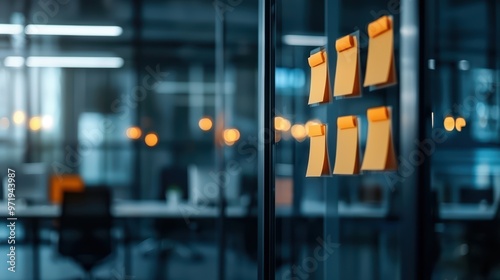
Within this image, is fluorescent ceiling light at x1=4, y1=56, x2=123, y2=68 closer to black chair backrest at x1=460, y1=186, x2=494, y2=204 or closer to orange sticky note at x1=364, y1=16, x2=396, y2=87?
black chair backrest at x1=460, y1=186, x2=494, y2=204

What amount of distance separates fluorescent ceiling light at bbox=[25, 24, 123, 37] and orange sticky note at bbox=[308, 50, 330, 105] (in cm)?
346

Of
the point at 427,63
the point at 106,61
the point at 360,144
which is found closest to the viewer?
the point at 427,63

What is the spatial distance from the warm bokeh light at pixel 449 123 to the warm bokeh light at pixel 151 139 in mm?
3739

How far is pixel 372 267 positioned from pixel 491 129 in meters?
2.63

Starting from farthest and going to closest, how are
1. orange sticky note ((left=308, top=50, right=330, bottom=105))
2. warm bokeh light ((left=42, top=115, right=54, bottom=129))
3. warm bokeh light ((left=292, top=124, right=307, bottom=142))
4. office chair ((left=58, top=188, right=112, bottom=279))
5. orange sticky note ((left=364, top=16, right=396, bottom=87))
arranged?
1. warm bokeh light ((left=42, top=115, right=54, bottom=129))
2. office chair ((left=58, top=188, right=112, bottom=279))
3. warm bokeh light ((left=292, top=124, right=307, bottom=142))
4. orange sticky note ((left=308, top=50, right=330, bottom=105))
5. orange sticky note ((left=364, top=16, right=396, bottom=87))

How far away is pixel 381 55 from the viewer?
4.93 ft

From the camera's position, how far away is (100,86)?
5.31 meters

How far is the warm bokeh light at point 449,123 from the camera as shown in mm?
1729

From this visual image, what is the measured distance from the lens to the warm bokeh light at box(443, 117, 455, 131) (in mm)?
1729

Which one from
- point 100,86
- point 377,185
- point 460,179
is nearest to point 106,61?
point 100,86

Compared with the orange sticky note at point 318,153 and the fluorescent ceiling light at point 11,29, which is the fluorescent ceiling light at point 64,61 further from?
the orange sticky note at point 318,153

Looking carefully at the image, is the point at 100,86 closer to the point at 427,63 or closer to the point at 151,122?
the point at 151,122

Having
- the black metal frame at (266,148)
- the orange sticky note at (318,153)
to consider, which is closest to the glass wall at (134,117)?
the black metal frame at (266,148)

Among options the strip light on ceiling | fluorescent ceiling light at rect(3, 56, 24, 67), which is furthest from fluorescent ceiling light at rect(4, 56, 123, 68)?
the strip light on ceiling
